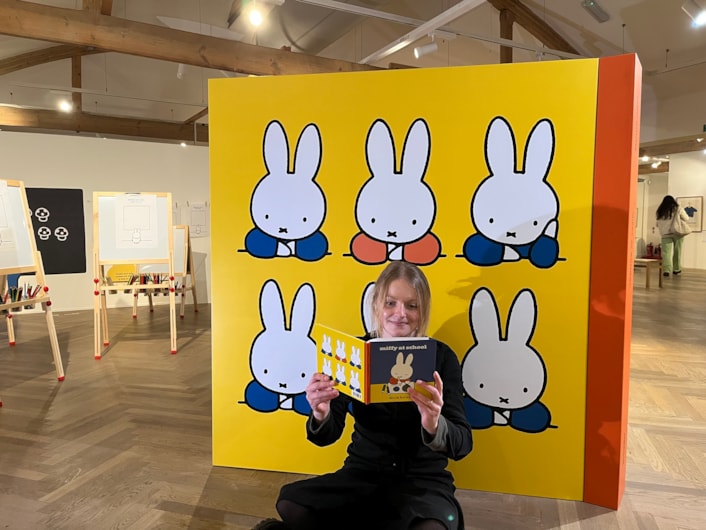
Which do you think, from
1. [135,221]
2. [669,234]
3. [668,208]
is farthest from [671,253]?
[135,221]

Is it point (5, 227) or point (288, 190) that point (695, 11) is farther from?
point (5, 227)

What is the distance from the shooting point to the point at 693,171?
39.7ft

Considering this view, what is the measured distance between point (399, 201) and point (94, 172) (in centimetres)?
681

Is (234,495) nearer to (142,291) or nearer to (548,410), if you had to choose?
(548,410)

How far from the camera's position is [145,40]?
6.13 meters

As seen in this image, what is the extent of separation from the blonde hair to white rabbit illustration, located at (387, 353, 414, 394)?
0.97ft

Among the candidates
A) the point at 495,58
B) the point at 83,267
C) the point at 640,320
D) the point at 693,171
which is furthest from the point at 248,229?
the point at 693,171

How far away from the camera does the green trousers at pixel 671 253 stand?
36.0 ft

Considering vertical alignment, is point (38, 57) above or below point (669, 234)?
above

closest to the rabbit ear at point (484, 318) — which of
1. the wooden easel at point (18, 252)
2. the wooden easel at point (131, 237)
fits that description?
the wooden easel at point (18, 252)

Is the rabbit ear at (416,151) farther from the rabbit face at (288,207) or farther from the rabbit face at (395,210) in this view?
the rabbit face at (288,207)

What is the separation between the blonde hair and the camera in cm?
176

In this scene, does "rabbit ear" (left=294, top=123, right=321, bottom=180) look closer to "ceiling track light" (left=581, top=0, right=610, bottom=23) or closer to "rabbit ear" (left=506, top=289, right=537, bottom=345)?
"rabbit ear" (left=506, top=289, right=537, bottom=345)

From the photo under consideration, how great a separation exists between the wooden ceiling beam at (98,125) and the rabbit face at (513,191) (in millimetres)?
8977
